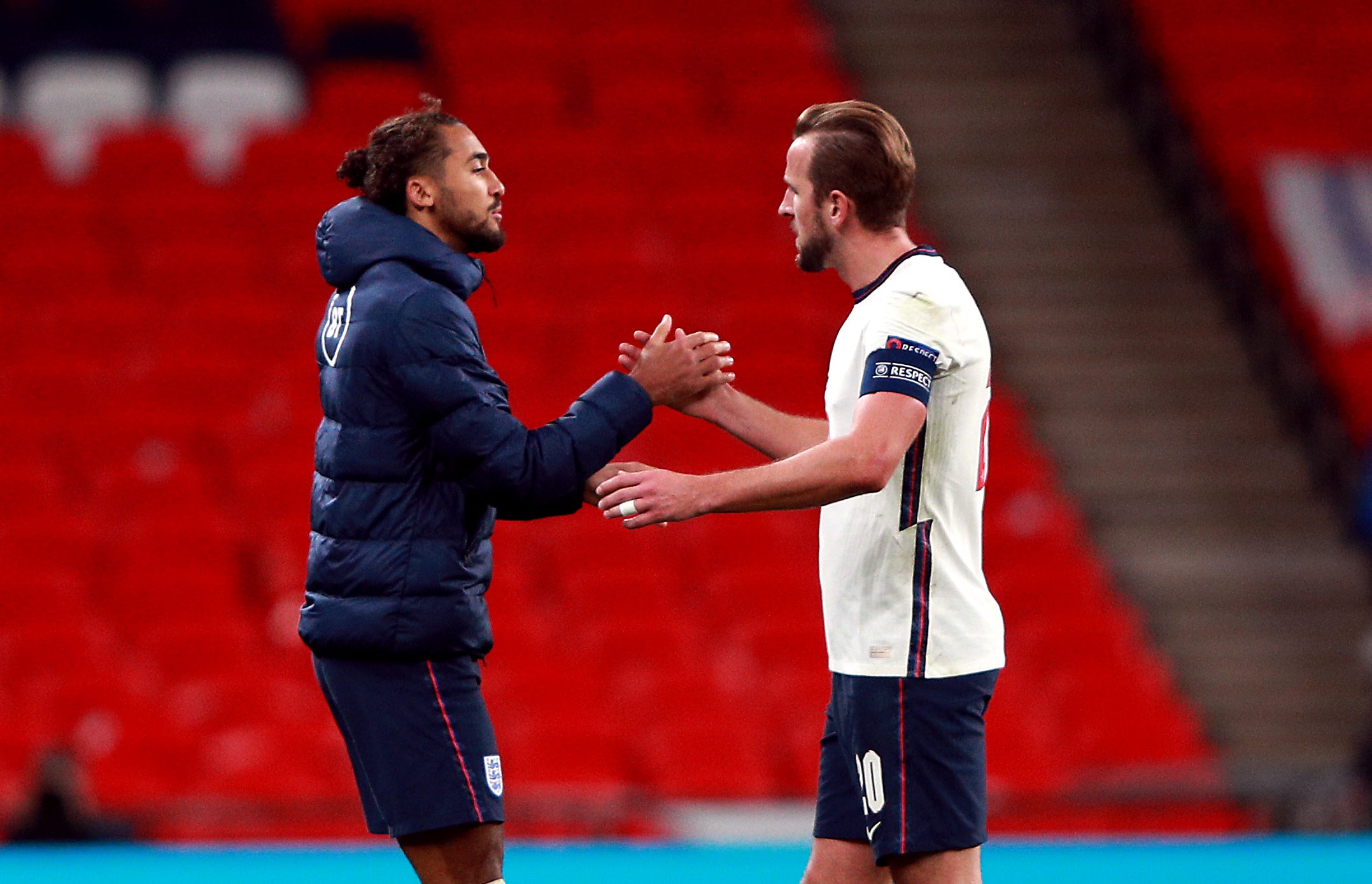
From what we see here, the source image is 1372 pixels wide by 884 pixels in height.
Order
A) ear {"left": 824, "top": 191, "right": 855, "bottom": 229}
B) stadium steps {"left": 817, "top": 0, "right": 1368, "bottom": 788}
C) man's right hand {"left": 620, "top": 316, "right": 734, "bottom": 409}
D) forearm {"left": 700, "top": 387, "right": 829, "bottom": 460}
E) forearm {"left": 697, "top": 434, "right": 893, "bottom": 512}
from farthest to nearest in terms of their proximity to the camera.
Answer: stadium steps {"left": 817, "top": 0, "right": 1368, "bottom": 788}, forearm {"left": 700, "top": 387, "right": 829, "bottom": 460}, man's right hand {"left": 620, "top": 316, "right": 734, "bottom": 409}, ear {"left": 824, "top": 191, "right": 855, "bottom": 229}, forearm {"left": 697, "top": 434, "right": 893, "bottom": 512}

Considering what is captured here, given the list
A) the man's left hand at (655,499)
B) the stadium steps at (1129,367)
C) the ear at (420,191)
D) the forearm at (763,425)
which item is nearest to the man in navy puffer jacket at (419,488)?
the ear at (420,191)

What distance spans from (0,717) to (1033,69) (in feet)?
27.9

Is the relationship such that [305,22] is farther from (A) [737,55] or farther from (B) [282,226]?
(A) [737,55]

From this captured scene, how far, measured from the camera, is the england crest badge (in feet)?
10.2

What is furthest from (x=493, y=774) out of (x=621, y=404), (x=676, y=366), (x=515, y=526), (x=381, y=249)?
(x=515, y=526)

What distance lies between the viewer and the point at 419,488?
3.08 meters

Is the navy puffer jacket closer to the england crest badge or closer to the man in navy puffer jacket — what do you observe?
the man in navy puffer jacket

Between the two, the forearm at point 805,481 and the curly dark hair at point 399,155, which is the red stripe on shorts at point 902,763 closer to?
the forearm at point 805,481

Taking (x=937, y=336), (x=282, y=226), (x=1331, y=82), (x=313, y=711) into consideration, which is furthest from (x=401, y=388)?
(x=1331, y=82)

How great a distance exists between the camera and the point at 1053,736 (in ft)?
25.3

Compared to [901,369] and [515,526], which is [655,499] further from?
[515,526]

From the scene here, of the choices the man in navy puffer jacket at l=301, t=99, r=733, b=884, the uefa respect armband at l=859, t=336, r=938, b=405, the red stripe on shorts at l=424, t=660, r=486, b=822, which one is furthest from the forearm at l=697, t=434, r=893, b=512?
the red stripe on shorts at l=424, t=660, r=486, b=822

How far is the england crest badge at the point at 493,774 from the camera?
312cm

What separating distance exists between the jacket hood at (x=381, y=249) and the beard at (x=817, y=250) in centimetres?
60
